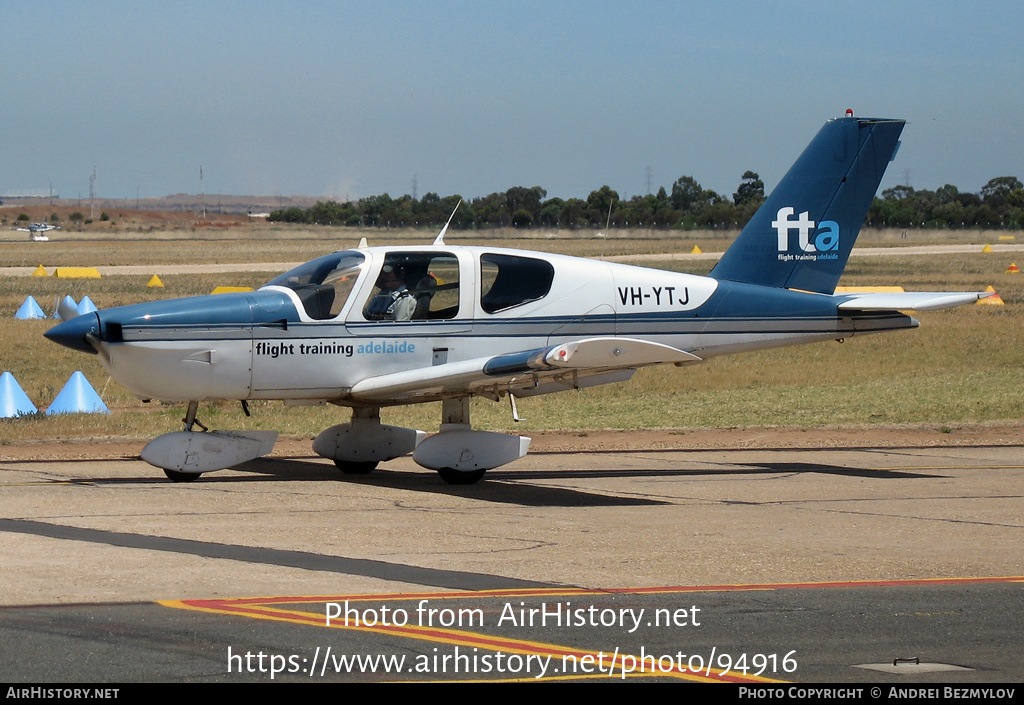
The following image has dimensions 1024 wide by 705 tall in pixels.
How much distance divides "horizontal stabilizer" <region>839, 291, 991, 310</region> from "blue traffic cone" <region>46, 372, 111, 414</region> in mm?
9987

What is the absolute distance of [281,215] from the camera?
13200 cm

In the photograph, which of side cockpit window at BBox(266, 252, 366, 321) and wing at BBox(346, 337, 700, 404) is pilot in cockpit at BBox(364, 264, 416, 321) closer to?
side cockpit window at BBox(266, 252, 366, 321)

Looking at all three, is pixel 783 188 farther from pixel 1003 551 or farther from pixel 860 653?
pixel 860 653

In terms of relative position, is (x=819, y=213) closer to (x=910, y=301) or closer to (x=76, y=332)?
(x=910, y=301)

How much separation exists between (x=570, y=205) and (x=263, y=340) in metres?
95.2

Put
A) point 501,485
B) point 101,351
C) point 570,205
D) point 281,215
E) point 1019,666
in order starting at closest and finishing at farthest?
1. point 1019,666
2. point 101,351
3. point 501,485
4. point 570,205
5. point 281,215

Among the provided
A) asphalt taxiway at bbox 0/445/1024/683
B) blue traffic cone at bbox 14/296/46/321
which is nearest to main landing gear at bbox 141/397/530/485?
asphalt taxiway at bbox 0/445/1024/683

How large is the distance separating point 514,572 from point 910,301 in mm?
6319

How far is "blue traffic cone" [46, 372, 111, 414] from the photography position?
1658 centimetres

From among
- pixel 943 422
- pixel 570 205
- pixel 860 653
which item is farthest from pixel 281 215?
pixel 860 653

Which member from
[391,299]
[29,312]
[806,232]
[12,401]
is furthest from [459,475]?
[29,312]

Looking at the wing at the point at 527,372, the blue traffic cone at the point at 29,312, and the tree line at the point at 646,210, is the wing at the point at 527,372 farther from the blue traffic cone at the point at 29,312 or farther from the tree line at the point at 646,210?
the tree line at the point at 646,210

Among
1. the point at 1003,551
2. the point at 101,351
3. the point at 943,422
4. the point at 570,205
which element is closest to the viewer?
the point at 1003,551

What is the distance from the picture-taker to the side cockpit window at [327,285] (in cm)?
1166
